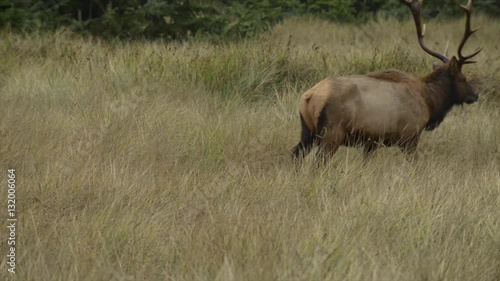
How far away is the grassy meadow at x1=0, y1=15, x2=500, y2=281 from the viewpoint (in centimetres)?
404

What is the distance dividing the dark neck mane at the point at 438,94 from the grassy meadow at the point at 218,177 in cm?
21

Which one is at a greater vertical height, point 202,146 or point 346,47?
point 202,146

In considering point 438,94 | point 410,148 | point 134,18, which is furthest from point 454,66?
point 134,18

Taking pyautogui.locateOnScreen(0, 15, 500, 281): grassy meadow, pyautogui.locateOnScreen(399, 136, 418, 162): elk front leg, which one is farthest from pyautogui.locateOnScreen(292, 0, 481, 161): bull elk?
pyautogui.locateOnScreen(0, 15, 500, 281): grassy meadow

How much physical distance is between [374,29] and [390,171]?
854cm

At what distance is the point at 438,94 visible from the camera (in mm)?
7523

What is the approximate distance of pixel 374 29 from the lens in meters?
14.5

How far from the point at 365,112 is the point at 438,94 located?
3.86 ft

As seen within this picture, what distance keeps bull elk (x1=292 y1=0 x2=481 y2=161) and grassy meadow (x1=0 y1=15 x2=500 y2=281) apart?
151 millimetres

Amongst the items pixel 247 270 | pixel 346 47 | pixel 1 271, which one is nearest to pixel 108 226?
pixel 1 271

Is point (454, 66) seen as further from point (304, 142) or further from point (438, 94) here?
point (304, 142)

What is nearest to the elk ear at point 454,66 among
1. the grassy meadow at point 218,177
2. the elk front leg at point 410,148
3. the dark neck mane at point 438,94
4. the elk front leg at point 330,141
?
the dark neck mane at point 438,94

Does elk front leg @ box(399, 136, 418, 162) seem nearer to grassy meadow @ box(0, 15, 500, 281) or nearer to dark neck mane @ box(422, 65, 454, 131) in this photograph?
grassy meadow @ box(0, 15, 500, 281)

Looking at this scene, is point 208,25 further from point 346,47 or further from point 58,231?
point 58,231
